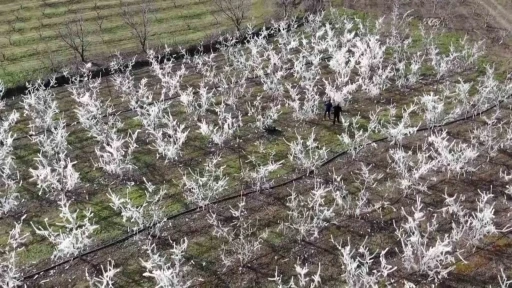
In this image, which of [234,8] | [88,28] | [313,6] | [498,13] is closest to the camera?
[88,28]

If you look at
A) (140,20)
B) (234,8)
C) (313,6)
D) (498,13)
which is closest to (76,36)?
(140,20)

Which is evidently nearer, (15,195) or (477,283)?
(477,283)

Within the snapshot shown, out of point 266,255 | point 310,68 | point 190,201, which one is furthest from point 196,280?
point 310,68

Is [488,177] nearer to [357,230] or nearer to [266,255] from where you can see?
[357,230]

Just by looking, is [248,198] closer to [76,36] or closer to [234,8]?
[76,36]

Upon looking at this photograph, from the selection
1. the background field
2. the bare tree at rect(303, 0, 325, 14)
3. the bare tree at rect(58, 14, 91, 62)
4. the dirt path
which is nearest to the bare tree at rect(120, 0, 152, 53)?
the bare tree at rect(58, 14, 91, 62)

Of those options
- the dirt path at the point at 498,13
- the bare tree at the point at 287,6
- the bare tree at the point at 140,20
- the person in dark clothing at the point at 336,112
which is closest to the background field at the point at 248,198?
the person in dark clothing at the point at 336,112

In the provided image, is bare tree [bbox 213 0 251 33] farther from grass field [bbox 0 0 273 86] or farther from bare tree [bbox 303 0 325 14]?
bare tree [bbox 303 0 325 14]
